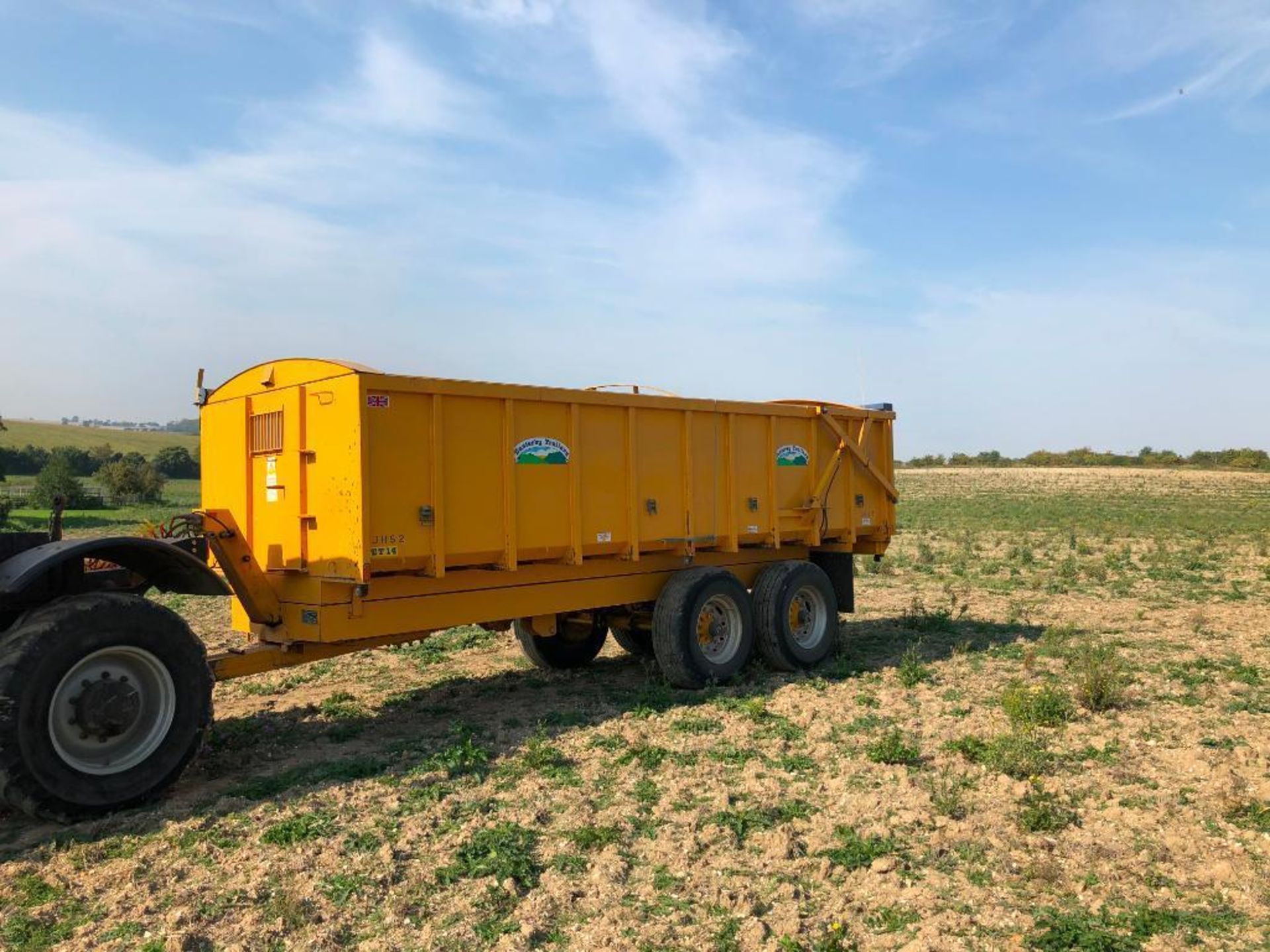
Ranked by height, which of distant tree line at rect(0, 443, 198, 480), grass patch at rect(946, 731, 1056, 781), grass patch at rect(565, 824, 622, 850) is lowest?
grass patch at rect(565, 824, 622, 850)

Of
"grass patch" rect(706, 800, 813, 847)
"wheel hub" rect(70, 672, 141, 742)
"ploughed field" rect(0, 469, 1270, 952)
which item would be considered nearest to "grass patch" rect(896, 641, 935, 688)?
"ploughed field" rect(0, 469, 1270, 952)

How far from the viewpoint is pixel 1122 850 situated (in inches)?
197

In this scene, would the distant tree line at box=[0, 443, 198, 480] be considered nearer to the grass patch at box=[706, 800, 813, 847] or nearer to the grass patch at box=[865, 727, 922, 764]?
the grass patch at box=[865, 727, 922, 764]

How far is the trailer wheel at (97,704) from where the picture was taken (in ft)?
17.0

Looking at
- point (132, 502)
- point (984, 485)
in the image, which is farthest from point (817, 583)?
point (984, 485)

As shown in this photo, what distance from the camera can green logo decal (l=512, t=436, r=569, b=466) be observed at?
769 cm

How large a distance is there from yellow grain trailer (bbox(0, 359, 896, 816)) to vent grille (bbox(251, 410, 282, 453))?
0.02m

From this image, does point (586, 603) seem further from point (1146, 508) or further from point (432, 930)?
point (1146, 508)

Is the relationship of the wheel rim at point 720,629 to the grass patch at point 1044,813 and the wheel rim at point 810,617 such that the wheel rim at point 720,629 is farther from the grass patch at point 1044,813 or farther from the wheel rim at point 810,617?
the grass patch at point 1044,813

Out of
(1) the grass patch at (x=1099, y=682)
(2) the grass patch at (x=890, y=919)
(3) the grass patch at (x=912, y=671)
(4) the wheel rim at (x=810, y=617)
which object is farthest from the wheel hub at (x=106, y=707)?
(1) the grass patch at (x=1099, y=682)

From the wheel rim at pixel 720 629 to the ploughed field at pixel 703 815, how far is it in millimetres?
405

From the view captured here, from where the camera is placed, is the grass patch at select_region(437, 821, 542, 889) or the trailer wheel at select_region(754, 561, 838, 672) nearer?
the grass patch at select_region(437, 821, 542, 889)

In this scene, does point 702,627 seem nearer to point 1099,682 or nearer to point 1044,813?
point 1099,682

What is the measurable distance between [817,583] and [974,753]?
154 inches
